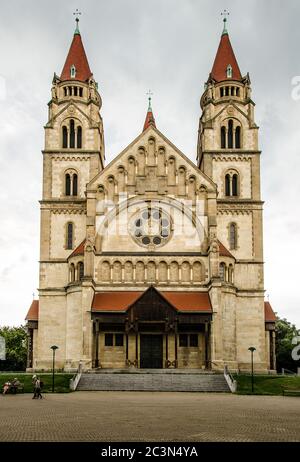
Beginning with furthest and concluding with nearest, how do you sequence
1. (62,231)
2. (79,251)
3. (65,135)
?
(65,135) < (62,231) < (79,251)

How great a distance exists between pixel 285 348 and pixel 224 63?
38.5m

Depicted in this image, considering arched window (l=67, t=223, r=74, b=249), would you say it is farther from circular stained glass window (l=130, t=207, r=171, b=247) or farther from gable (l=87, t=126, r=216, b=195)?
circular stained glass window (l=130, t=207, r=171, b=247)

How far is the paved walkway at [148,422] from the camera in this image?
19234 mm

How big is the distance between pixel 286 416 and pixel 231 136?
138 feet

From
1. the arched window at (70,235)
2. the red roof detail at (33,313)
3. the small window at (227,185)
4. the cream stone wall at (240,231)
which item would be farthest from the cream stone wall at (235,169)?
the red roof detail at (33,313)

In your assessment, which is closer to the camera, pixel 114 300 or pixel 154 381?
pixel 154 381

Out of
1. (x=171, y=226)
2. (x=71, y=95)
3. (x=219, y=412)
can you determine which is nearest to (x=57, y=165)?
(x=71, y=95)

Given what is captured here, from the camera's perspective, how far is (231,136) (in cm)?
6425

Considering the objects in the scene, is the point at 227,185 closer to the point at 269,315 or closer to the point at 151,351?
the point at 269,315

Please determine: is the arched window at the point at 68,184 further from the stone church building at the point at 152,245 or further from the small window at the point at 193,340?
the small window at the point at 193,340

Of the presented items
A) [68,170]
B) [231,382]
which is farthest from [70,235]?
[231,382]

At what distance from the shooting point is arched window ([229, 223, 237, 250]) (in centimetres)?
6109

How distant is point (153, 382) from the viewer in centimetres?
4731
